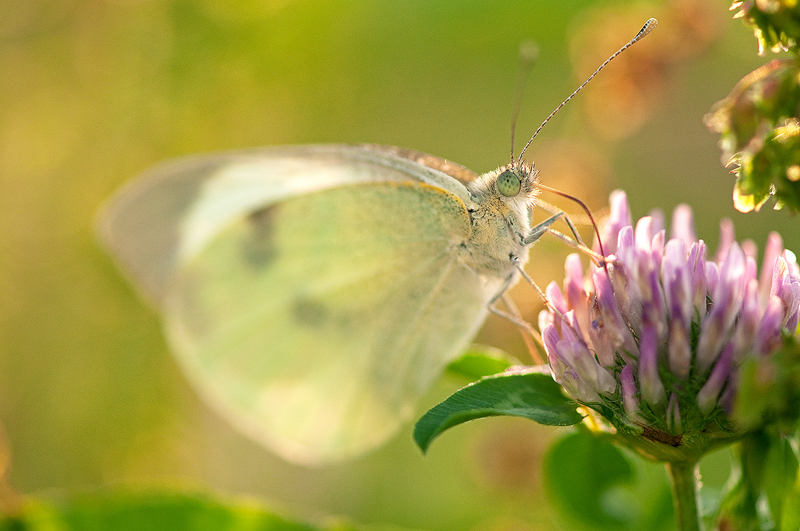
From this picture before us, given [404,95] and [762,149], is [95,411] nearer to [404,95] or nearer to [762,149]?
[762,149]

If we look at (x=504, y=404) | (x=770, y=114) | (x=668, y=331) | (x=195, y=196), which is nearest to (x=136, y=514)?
(x=504, y=404)

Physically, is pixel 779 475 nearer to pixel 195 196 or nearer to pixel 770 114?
pixel 770 114

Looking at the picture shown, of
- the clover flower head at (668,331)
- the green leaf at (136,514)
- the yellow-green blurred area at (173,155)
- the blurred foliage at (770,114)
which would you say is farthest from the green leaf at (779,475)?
the green leaf at (136,514)

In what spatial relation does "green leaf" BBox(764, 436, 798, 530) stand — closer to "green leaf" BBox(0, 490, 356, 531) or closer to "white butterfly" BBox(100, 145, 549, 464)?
"white butterfly" BBox(100, 145, 549, 464)

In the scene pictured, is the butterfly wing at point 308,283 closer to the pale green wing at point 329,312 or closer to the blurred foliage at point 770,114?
the pale green wing at point 329,312

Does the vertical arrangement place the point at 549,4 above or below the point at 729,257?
above

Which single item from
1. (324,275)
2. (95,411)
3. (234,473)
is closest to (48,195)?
(95,411)

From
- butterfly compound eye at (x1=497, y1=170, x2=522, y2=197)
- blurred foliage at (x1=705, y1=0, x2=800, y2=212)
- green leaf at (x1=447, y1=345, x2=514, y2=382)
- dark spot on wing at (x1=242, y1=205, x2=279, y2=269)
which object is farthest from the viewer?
dark spot on wing at (x1=242, y1=205, x2=279, y2=269)

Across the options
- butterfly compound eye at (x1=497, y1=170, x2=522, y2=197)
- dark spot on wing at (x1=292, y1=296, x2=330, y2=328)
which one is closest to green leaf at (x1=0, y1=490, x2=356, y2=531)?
dark spot on wing at (x1=292, y1=296, x2=330, y2=328)
